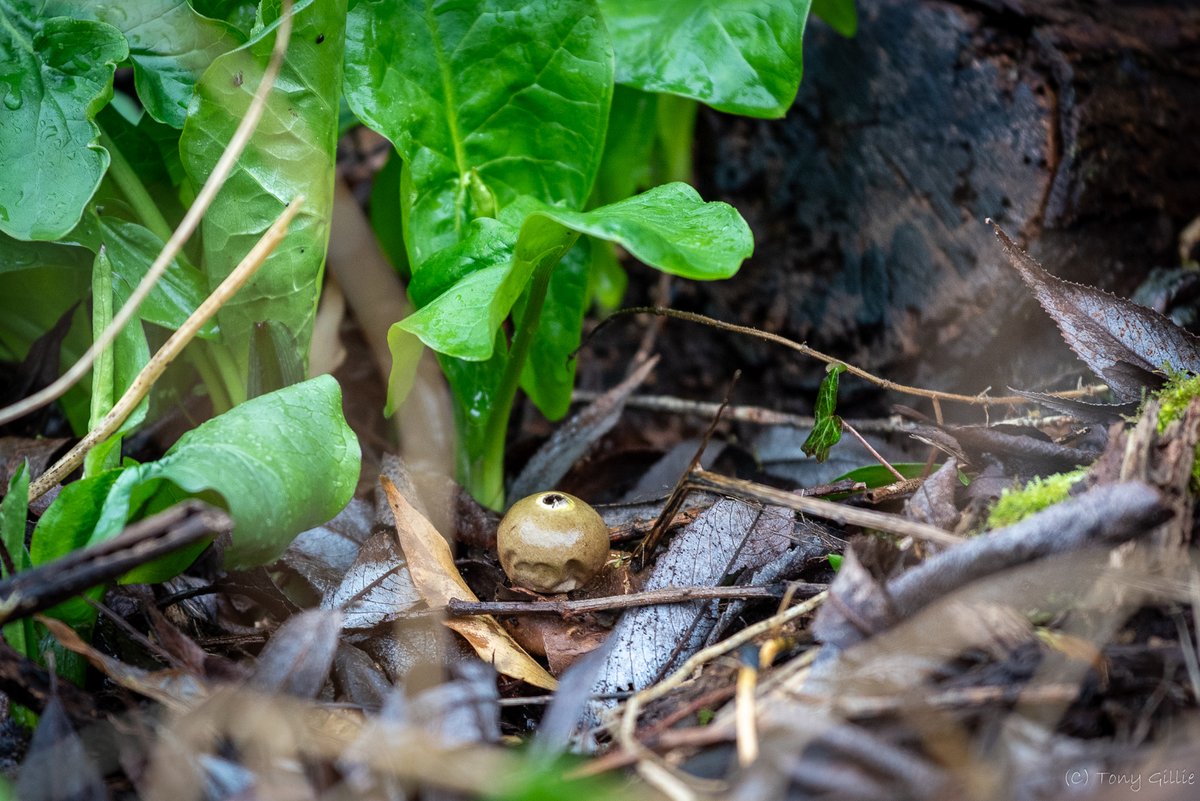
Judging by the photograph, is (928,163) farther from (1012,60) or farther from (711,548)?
(711,548)

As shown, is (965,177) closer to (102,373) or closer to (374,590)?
(374,590)

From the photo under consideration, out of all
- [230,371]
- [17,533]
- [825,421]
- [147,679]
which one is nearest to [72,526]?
[17,533]

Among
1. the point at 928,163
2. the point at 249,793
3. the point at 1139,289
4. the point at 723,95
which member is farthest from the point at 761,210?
the point at 249,793

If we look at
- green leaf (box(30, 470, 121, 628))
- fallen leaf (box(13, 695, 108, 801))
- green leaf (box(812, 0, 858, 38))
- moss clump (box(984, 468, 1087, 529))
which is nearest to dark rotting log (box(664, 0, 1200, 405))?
green leaf (box(812, 0, 858, 38))

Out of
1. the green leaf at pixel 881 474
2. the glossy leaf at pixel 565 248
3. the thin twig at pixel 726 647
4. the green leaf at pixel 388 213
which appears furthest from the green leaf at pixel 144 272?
the green leaf at pixel 881 474

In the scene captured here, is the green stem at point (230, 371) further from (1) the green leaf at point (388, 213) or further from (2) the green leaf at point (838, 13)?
(2) the green leaf at point (838, 13)

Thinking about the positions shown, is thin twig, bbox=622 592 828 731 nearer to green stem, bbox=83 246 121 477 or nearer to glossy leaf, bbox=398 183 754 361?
glossy leaf, bbox=398 183 754 361
